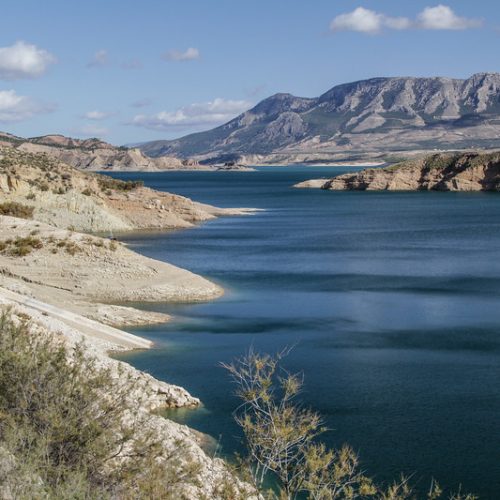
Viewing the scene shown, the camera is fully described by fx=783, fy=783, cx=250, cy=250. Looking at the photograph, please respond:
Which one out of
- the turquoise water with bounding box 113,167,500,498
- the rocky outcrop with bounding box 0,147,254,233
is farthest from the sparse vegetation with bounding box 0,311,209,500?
the rocky outcrop with bounding box 0,147,254,233

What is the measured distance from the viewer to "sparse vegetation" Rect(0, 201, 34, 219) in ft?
199

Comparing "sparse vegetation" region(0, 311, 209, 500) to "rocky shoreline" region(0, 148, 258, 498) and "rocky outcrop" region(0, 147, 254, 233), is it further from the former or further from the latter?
"rocky outcrop" region(0, 147, 254, 233)

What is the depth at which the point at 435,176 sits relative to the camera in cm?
13862

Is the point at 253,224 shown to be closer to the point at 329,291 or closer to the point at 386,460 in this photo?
the point at 329,291

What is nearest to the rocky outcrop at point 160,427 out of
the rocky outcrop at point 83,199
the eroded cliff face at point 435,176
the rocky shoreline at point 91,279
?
the rocky shoreline at point 91,279

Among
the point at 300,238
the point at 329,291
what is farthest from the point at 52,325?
the point at 300,238

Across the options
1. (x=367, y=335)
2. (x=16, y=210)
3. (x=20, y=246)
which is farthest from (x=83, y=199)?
(x=367, y=335)

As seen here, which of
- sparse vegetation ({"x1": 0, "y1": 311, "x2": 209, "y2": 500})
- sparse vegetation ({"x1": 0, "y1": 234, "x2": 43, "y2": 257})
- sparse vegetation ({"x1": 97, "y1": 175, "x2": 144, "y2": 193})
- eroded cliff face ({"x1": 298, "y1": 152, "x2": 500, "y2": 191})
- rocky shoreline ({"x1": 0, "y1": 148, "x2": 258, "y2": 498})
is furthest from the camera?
eroded cliff face ({"x1": 298, "y1": 152, "x2": 500, "y2": 191})

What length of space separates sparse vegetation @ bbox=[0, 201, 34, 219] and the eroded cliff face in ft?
282

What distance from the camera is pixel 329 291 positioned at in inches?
1633

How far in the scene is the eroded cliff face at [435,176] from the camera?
133 m

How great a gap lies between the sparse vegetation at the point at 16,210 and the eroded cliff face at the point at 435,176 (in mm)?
85810

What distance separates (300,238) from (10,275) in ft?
103

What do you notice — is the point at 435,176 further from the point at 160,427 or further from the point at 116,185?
the point at 160,427
